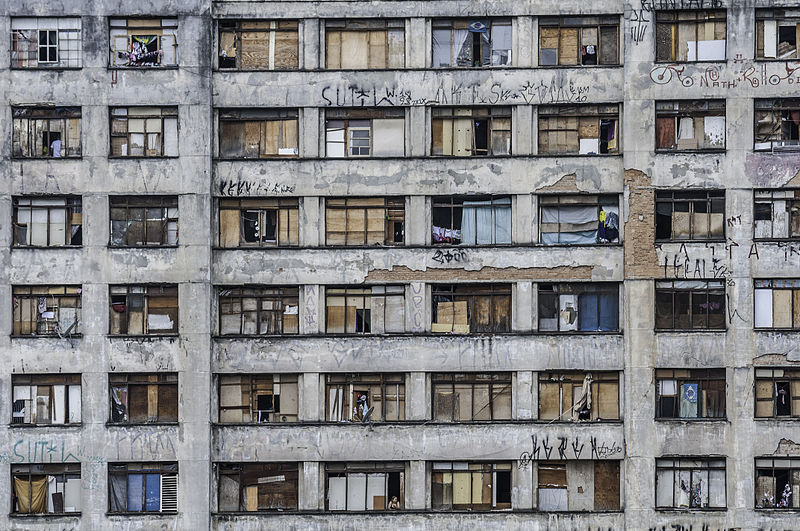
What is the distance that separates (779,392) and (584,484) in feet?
19.9

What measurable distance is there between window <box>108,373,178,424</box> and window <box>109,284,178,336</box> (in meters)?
1.28

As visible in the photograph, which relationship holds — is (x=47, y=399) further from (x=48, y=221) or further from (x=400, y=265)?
(x=400, y=265)

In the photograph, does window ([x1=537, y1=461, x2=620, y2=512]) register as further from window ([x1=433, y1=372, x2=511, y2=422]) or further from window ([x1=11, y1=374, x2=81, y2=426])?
window ([x1=11, y1=374, x2=81, y2=426])

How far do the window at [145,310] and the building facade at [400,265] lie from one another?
3.4 inches

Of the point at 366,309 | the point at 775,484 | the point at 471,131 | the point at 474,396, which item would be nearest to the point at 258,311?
the point at 366,309

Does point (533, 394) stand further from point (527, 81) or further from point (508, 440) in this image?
point (527, 81)

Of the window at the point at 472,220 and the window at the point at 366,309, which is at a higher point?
the window at the point at 472,220

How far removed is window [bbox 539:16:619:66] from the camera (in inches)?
971

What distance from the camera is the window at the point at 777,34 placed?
2430cm

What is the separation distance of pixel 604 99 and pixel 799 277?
7.42 metres

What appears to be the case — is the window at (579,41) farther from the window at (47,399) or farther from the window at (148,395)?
the window at (47,399)

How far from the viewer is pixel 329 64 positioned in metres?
24.8

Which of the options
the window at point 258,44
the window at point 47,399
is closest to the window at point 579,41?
the window at point 258,44

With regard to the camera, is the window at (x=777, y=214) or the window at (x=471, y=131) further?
the window at (x=471, y=131)
